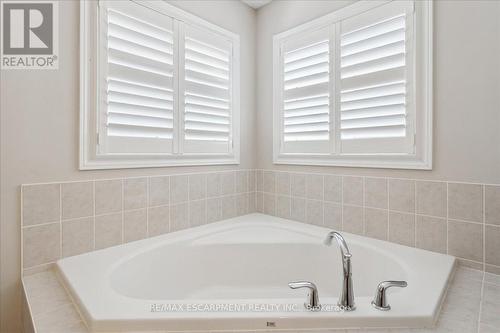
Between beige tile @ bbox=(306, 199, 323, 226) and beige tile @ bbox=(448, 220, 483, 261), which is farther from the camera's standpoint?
beige tile @ bbox=(306, 199, 323, 226)

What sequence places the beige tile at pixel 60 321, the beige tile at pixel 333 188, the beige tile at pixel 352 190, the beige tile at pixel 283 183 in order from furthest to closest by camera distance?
the beige tile at pixel 283 183 → the beige tile at pixel 333 188 → the beige tile at pixel 352 190 → the beige tile at pixel 60 321

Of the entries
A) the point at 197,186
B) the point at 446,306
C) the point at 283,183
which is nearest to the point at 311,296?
the point at 446,306

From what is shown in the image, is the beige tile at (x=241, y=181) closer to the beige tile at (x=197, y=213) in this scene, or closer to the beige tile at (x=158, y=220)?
the beige tile at (x=197, y=213)

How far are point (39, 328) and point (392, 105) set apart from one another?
1.99 m

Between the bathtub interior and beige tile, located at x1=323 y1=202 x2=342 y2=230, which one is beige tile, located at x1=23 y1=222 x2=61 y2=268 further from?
beige tile, located at x1=323 y1=202 x2=342 y2=230

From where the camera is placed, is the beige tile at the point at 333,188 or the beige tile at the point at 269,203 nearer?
the beige tile at the point at 333,188

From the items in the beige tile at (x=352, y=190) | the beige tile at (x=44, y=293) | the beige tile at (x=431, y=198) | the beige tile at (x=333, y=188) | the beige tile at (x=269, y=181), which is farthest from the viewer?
the beige tile at (x=269, y=181)

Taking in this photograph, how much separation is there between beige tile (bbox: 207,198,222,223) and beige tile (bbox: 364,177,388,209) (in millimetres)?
1113

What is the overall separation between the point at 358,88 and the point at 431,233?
Answer: 1000 mm

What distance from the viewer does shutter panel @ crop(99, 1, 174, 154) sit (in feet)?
5.22

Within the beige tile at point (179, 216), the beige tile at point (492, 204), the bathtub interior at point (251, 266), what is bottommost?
the bathtub interior at point (251, 266)

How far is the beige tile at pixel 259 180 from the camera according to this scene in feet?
8.26

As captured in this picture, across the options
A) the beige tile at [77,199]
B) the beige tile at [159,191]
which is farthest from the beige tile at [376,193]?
the beige tile at [77,199]

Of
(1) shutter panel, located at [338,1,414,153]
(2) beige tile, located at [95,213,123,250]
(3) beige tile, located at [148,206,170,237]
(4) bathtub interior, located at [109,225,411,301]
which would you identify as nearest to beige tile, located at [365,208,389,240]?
(4) bathtub interior, located at [109,225,411,301]
